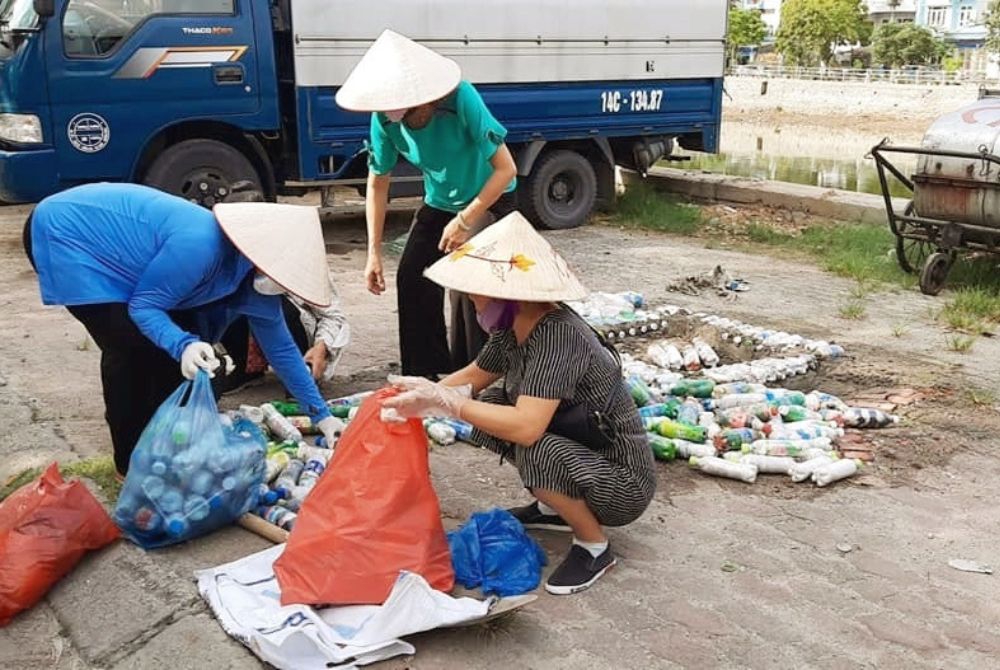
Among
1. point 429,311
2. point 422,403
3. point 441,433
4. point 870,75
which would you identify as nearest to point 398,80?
point 429,311

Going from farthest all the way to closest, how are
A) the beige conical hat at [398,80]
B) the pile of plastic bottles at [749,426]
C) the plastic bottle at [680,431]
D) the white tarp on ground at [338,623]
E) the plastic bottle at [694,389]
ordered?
the plastic bottle at [694,389] < the plastic bottle at [680,431] < the pile of plastic bottles at [749,426] < the beige conical hat at [398,80] < the white tarp on ground at [338,623]

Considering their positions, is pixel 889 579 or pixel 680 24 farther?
pixel 680 24

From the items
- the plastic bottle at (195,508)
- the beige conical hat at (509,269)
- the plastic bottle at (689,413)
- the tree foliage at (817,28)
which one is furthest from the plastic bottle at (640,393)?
the tree foliage at (817,28)

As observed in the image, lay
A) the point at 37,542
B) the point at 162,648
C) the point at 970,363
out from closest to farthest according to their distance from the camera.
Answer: the point at 162,648 → the point at 37,542 → the point at 970,363

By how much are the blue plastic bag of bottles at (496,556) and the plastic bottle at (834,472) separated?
123 cm

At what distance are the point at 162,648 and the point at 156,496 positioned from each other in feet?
1.62

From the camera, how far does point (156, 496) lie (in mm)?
3066

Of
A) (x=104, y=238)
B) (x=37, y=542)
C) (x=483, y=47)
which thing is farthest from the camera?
(x=483, y=47)

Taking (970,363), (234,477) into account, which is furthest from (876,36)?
(234,477)

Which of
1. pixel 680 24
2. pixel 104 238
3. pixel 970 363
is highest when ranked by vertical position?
pixel 680 24

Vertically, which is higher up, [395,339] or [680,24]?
[680,24]

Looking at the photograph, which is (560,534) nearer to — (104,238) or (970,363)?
(104,238)

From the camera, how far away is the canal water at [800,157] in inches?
627

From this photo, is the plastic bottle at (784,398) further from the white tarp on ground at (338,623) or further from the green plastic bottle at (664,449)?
the white tarp on ground at (338,623)
